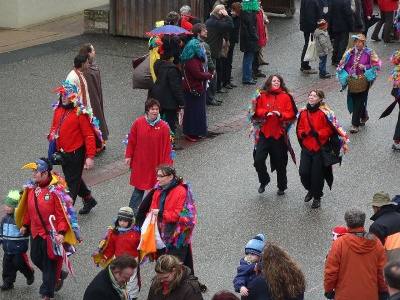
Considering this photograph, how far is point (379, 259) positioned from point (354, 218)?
16.5 inches

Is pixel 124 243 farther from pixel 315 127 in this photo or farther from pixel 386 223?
pixel 315 127

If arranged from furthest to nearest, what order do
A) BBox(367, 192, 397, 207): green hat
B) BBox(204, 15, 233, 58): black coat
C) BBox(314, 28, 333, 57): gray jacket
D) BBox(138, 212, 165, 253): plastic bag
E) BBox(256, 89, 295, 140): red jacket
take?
BBox(314, 28, 333, 57): gray jacket
BBox(204, 15, 233, 58): black coat
BBox(256, 89, 295, 140): red jacket
BBox(138, 212, 165, 253): plastic bag
BBox(367, 192, 397, 207): green hat

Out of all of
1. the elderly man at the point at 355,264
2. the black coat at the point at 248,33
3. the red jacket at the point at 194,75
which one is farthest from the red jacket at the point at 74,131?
the black coat at the point at 248,33

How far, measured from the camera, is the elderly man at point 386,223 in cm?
868

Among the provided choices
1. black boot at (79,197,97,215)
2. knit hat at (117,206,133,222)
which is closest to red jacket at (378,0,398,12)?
black boot at (79,197,97,215)

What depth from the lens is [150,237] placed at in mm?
9312

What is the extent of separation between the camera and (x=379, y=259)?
8477 mm

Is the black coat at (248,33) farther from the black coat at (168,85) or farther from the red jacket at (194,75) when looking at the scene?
the black coat at (168,85)

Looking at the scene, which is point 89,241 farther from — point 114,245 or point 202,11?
point 202,11

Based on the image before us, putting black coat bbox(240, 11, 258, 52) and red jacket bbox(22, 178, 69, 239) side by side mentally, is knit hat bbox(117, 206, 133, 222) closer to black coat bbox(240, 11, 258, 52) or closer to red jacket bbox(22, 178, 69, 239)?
red jacket bbox(22, 178, 69, 239)

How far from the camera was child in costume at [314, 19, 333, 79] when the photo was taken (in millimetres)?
18531

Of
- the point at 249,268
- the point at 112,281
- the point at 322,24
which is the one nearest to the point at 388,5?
the point at 322,24

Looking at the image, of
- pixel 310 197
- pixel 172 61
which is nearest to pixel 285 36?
pixel 172 61

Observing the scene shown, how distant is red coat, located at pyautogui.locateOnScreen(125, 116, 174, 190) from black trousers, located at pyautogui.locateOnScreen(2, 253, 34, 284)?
6.70 ft
